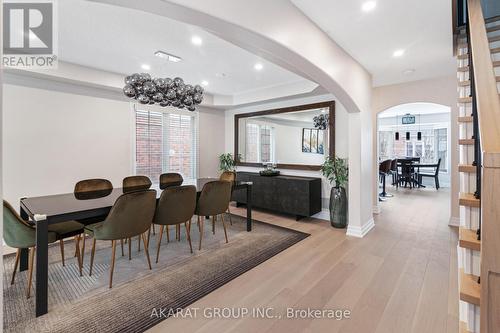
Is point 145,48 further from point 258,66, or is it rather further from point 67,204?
point 67,204

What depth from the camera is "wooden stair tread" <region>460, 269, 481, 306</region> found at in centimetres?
112

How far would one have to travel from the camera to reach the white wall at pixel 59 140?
354cm

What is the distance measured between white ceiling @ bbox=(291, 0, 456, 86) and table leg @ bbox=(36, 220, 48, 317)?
9.88 ft

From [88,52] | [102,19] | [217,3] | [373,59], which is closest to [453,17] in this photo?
[373,59]

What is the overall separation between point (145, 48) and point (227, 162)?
355 cm

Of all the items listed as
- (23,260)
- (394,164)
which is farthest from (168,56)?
(394,164)

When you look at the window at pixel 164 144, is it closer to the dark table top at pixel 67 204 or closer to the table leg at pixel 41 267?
the dark table top at pixel 67 204

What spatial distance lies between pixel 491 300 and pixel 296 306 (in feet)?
4.99

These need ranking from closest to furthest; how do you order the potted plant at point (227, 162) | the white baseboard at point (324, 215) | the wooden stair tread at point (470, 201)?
the wooden stair tread at point (470, 201)
the white baseboard at point (324, 215)
the potted plant at point (227, 162)

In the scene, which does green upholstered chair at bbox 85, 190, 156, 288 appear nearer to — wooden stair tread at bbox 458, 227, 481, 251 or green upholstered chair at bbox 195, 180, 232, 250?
green upholstered chair at bbox 195, 180, 232, 250

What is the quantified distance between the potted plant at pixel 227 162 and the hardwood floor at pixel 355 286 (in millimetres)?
3042

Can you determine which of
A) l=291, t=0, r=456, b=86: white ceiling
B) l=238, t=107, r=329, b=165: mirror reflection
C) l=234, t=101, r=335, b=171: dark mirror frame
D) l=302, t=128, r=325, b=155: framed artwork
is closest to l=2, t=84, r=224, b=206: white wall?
l=234, t=101, r=335, b=171: dark mirror frame

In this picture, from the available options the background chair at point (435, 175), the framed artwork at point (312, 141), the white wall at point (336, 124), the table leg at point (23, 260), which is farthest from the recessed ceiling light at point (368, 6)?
the background chair at point (435, 175)

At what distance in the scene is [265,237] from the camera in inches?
151
